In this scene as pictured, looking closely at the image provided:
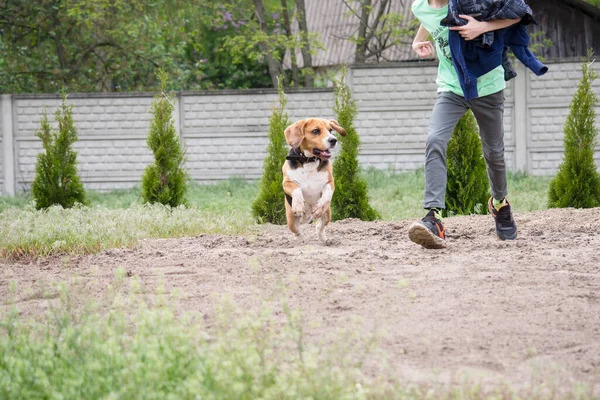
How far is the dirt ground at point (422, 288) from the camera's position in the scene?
11.5ft

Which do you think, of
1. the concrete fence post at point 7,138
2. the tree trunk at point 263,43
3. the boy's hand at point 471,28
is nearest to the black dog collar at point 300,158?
the boy's hand at point 471,28

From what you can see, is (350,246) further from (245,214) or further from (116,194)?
(116,194)

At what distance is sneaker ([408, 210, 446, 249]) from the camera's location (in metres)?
5.96

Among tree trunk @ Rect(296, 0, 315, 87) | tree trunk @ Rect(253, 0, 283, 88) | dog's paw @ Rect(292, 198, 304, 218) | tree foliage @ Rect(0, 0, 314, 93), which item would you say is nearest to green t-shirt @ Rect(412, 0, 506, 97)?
→ dog's paw @ Rect(292, 198, 304, 218)

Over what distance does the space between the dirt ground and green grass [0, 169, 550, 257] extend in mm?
539

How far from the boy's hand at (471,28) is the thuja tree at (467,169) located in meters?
4.82

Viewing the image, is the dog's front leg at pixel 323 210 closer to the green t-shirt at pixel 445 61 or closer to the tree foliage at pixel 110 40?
the green t-shirt at pixel 445 61

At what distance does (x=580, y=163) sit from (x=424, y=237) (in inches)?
228

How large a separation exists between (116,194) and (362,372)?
13.5 meters

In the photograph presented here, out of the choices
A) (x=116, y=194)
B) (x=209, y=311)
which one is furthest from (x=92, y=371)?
(x=116, y=194)

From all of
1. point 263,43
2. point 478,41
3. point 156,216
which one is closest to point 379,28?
point 263,43

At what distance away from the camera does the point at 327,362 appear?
311 cm

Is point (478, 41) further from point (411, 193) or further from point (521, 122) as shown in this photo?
point (521, 122)

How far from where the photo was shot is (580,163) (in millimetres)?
11070
